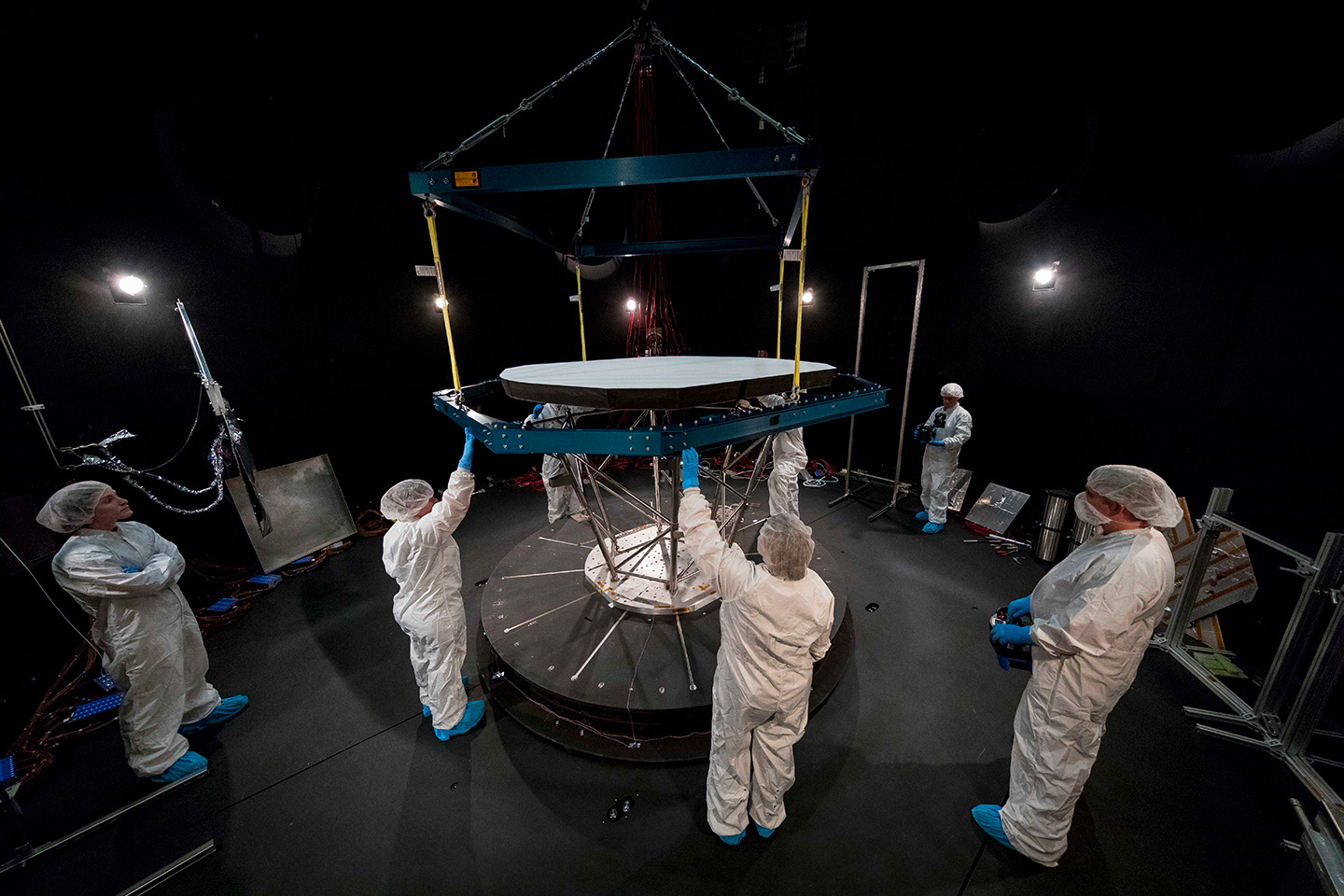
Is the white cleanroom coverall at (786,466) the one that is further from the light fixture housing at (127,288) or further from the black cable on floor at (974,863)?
the light fixture housing at (127,288)

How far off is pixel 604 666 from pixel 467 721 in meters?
1.02

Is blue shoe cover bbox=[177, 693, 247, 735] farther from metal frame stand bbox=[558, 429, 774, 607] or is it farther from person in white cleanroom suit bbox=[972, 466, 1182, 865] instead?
person in white cleanroom suit bbox=[972, 466, 1182, 865]

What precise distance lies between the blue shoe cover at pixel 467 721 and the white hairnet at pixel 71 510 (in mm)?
2536

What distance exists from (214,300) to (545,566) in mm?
4542

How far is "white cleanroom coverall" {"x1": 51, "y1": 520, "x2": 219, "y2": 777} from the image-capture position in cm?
261

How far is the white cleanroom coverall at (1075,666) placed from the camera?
2.04 metres

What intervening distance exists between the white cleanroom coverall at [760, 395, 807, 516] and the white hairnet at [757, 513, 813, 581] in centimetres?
221

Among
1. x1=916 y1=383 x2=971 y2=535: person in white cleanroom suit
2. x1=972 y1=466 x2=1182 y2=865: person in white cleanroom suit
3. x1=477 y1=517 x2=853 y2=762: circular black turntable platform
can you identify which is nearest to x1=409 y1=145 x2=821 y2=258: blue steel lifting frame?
x1=972 y1=466 x2=1182 y2=865: person in white cleanroom suit

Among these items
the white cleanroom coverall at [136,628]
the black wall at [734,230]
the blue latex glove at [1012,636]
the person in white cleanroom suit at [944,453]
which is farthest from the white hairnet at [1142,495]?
the white cleanroom coverall at [136,628]

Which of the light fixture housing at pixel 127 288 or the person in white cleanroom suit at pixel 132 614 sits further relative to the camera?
the light fixture housing at pixel 127 288

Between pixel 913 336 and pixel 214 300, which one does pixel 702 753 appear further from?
pixel 214 300

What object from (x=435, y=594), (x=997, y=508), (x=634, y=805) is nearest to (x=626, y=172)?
(x=435, y=594)

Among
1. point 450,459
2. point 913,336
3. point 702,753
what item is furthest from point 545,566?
point 913,336

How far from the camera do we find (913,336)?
589cm
